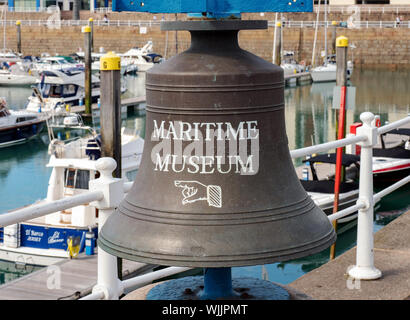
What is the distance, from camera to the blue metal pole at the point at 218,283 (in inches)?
90.4

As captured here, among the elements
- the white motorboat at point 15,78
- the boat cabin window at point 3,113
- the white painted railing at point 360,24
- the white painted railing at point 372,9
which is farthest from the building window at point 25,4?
the boat cabin window at point 3,113

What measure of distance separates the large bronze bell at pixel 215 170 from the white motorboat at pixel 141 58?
51.4 metres

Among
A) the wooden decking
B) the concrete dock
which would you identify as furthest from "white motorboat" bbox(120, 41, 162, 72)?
the concrete dock

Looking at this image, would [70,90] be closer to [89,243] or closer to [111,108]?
[111,108]

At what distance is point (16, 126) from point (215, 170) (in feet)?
89.4

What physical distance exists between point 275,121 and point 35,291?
8.94 m

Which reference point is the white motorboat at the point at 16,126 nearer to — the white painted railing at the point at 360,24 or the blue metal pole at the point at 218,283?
the white painted railing at the point at 360,24

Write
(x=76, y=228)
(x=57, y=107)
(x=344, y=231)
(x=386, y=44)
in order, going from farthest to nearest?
(x=386, y=44)
(x=57, y=107)
(x=344, y=231)
(x=76, y=228)

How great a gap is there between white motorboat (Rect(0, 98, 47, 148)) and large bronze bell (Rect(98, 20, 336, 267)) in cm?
2673

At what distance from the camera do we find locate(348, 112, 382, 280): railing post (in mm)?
4352
